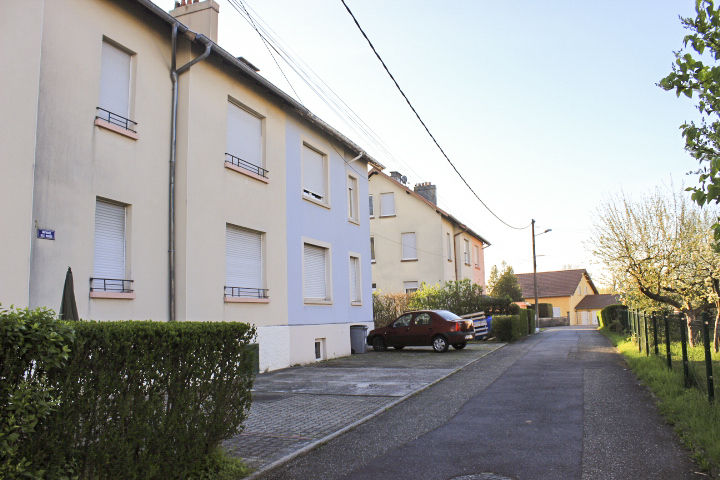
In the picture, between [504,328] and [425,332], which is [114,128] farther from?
[504,328]

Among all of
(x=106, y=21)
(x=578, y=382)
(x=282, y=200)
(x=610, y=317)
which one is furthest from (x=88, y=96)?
(x=610, y=317)

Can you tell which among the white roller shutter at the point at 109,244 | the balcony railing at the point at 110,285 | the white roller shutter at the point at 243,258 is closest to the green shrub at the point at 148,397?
the balcony railing at the point at 110,285

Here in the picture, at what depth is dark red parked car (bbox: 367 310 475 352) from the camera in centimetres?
1891

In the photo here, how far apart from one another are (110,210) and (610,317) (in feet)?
97.3

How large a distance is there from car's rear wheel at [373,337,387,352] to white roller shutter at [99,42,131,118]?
11.8m

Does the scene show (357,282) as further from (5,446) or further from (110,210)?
(5,446)

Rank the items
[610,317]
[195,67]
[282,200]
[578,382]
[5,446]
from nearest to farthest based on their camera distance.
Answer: [5,446], [578,382], [195,67], [282,200], [610,317]

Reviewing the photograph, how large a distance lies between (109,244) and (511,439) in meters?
7.22

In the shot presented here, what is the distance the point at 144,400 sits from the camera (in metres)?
4.33

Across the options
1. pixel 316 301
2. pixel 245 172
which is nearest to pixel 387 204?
pixel 316 301

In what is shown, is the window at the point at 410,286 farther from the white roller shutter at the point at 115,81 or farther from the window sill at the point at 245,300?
the white roller shutter at the point at 115,81

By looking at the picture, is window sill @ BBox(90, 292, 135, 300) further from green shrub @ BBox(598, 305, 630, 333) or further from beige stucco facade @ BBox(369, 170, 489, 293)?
beige stucco facade @ BBox(369, 170, 489, 293)

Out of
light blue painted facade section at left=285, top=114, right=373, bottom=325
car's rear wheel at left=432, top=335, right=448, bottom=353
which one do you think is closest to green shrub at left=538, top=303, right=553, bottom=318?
car's rear wheel at left=432, top=335, right=448, bottom=353

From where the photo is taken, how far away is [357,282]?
19.7 metres
